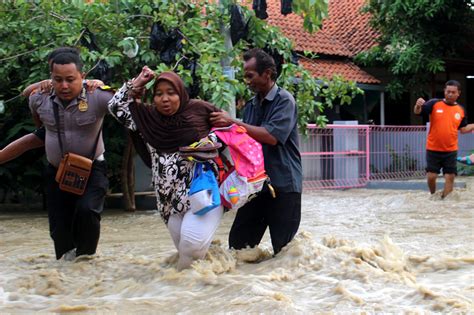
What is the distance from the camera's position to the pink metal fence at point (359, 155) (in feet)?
49.0

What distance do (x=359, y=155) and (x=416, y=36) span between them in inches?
185

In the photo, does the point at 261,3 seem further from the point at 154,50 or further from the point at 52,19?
the point at 52,19

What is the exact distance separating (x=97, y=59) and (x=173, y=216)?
463cm

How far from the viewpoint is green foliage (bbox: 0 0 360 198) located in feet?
27.8

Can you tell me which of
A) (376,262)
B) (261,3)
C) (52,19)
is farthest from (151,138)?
(52,19)

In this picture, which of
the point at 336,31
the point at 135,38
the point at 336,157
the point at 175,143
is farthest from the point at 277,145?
the point at 336,31

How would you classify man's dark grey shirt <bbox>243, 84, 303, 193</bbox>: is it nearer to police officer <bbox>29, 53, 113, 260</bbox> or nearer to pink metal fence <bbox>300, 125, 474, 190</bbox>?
police officer <bbox>29, 53, 113, 260</bbox>

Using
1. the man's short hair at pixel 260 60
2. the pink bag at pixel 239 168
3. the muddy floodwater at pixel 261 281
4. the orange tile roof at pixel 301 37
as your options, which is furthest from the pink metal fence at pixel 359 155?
the pink bag at pixel 239 168

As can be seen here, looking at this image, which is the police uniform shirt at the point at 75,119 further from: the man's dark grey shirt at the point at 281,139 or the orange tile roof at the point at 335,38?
the orange tile roof at the point at 335,38

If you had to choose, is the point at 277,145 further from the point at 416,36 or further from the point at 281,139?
the point at 416,36

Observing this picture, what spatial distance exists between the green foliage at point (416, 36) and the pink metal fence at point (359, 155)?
6.20 feet

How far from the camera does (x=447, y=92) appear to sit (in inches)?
409

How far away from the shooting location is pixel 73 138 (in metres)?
5.16

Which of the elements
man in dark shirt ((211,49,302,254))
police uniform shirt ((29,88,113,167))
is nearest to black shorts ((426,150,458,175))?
man in dark shirt ((211,49,302,254))
